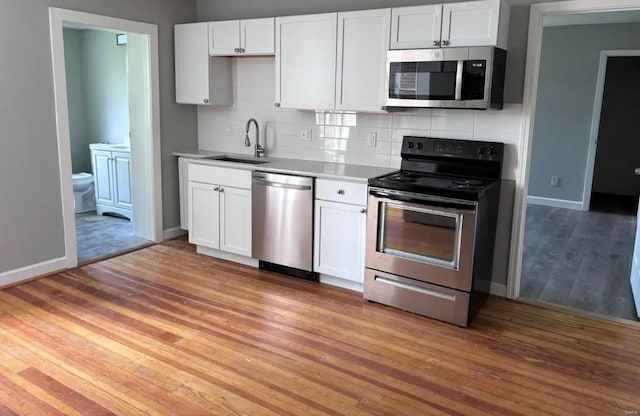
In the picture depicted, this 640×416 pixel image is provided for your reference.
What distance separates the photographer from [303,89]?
4172 millimetres

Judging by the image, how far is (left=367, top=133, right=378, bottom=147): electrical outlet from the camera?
421 centimetres

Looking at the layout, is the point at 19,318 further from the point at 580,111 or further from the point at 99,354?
the point at 580,111

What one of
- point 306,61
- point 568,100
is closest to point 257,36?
point 306,61

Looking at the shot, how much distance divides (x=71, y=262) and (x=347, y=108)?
2677 mm

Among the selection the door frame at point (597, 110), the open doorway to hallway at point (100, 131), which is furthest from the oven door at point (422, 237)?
the door frame at point (597, 110)

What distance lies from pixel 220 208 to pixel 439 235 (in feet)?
6.67

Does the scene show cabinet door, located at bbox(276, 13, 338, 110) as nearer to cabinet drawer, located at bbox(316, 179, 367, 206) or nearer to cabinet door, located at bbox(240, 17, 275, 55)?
cabinet door, located at bbox(240, 17, 275, 55)

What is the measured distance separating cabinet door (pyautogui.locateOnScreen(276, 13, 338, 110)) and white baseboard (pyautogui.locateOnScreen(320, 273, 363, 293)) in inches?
54.7

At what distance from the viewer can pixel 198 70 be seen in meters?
4.79

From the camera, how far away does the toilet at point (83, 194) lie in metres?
6.15

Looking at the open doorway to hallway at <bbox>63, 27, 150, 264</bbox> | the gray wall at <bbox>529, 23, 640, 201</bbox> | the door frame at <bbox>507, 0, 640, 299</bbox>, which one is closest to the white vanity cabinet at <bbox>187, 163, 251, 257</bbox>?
the open doorway to hallway at <bbox>63, 27, 150, 264</bbox>

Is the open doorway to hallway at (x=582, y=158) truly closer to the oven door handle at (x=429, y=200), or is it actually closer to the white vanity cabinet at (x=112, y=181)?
the oven door handle at (x=429, y=200)

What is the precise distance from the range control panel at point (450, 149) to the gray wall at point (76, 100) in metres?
4.84

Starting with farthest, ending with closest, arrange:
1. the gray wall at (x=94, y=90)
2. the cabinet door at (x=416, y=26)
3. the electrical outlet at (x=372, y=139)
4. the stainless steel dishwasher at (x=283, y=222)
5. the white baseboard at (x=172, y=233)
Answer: the gray wall at (x=94, y=90)
the white baseboard at (x=172, y=233)
the electrical outlet at (x=372, y=139)
the stainless steel dishwasher at (x=283, y=222)
the cabinet door at (x=416, y=26)
